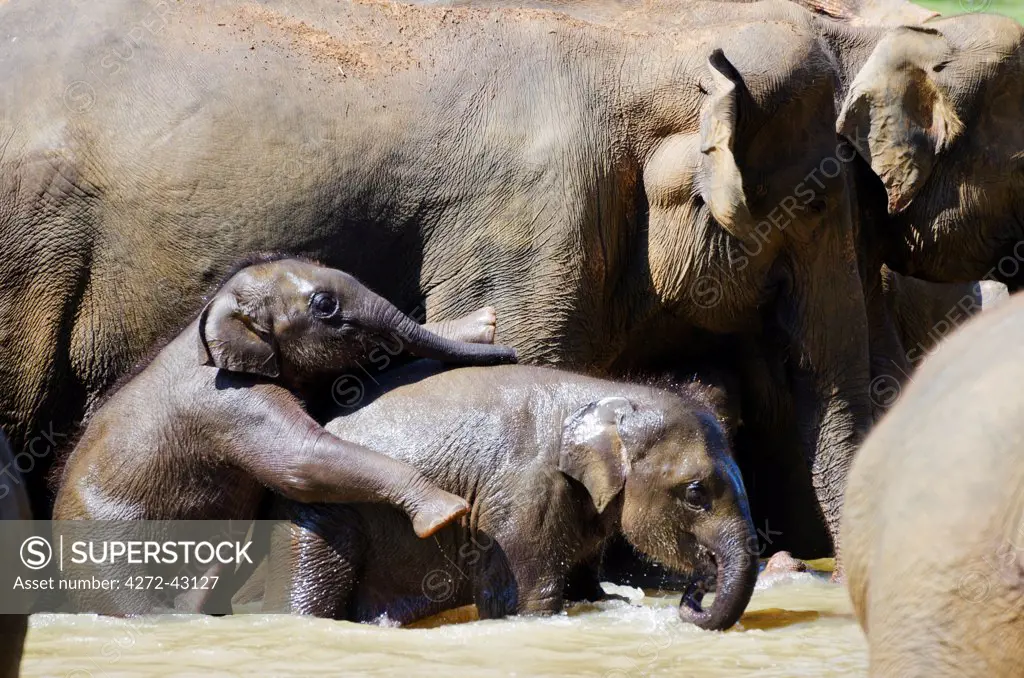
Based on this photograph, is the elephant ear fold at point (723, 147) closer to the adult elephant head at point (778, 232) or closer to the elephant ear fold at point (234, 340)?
the adult elephant head at point (778, 232)

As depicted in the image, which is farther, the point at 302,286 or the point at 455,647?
the point at 302,286

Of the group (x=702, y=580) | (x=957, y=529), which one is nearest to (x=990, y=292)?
(x=702, y=580)

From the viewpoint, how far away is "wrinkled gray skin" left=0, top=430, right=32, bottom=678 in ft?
9.18

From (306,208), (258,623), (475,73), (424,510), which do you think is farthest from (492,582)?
(475,73)

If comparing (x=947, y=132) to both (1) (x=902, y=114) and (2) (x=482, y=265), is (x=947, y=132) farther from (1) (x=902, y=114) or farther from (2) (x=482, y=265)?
(2) (x=482, y=265)

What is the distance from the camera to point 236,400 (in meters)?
6.11

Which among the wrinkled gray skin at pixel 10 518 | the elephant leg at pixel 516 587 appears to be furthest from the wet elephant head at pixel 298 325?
the wrinkled gray skin at pixel 10 518

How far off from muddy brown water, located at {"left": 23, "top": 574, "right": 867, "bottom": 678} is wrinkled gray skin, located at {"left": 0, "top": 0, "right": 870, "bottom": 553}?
1.43 meters

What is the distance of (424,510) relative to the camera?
5.71 m

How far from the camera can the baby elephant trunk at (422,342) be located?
248 inches

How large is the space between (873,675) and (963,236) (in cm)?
554

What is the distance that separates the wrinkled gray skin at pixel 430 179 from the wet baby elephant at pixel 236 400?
2.04 feet

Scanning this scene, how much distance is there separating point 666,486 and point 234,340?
160 cm

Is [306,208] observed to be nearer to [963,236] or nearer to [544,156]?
[544,156]
